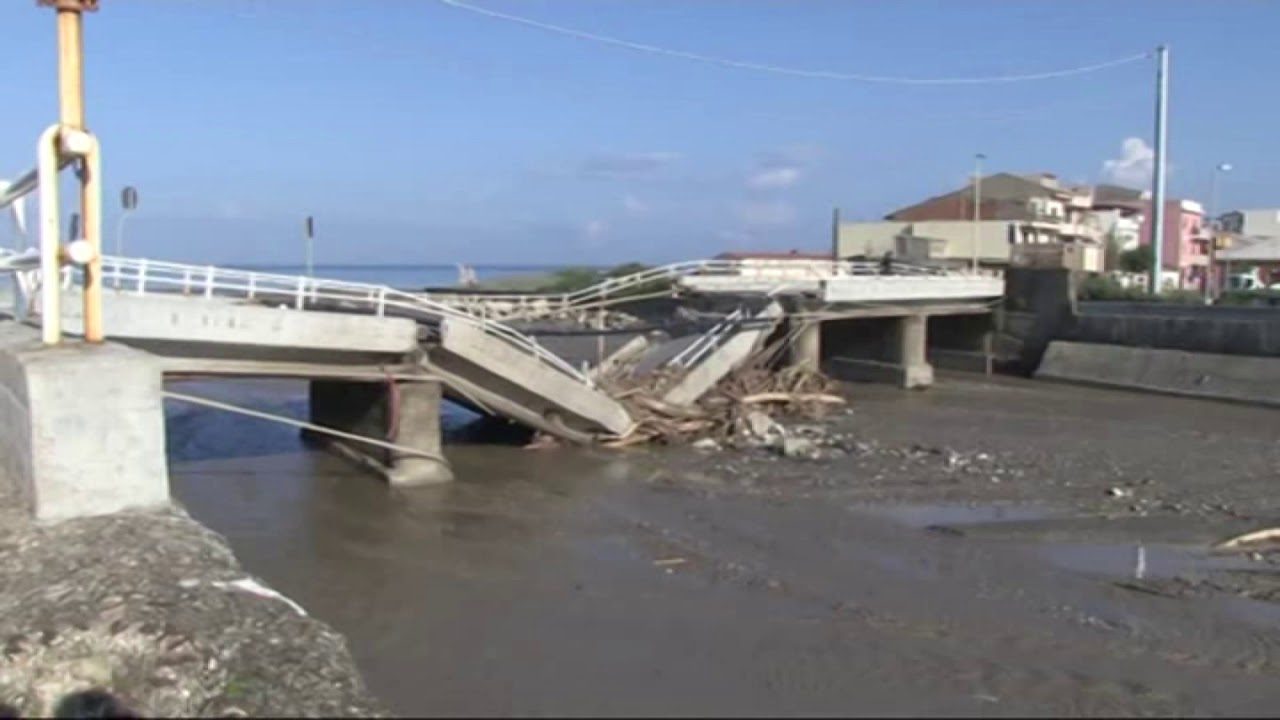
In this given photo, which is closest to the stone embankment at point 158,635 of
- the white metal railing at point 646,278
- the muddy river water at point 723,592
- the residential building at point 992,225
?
the muddy river water at point 723,592

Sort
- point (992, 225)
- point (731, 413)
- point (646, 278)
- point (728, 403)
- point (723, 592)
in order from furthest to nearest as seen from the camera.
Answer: point (992, 225), point (646, 278), point (728, 403), point (731, 413), point (723, 592)

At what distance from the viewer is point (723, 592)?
10281 mm

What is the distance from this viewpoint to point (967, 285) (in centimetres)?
3603

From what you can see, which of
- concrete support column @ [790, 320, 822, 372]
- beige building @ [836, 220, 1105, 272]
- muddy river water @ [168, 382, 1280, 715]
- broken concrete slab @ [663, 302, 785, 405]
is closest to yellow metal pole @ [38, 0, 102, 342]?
muddy river water @ [168, 382, 1280, 715]

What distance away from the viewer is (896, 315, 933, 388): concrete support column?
3338 centimetres

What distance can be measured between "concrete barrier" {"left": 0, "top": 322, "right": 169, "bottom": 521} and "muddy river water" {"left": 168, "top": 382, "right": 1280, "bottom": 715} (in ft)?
5.83

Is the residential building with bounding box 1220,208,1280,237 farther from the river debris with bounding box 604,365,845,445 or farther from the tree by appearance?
the river debris with bounding box 604,365,845,445

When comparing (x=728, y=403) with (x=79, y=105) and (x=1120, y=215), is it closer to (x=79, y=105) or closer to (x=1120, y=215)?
(x=79, y=105)

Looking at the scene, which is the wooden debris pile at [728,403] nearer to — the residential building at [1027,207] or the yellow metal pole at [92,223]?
the yellow metal pole at [92,223]

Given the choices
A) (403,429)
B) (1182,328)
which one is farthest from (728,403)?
(1182,328)

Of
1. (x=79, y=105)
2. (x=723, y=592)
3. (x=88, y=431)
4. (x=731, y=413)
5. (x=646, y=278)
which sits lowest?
(x=723, y=592)

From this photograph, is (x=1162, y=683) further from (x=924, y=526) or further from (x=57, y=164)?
(x=57, y=164)

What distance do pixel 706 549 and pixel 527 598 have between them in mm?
3375

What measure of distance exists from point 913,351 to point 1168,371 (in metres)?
7.28
